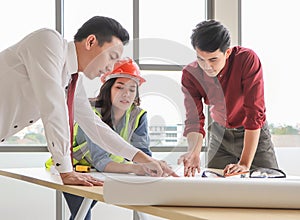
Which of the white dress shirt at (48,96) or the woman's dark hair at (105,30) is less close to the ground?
the woman's dark hair at (105,30)

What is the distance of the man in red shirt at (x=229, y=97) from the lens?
1.91 meters

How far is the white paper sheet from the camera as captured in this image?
108 centimetres

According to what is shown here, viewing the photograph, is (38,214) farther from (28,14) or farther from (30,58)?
(30,58)

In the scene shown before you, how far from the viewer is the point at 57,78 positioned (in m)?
1.77

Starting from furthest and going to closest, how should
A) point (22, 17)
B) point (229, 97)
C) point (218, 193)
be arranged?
point (22, 17), point (229, 97), point (218, 193)

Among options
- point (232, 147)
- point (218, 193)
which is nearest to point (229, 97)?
point (232, 147)

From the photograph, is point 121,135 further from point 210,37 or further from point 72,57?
point 210,37

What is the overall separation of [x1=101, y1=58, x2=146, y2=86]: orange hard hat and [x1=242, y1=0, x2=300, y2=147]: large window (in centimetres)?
245

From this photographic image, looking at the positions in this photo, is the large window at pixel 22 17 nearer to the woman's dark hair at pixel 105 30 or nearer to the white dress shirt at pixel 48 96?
the white dress shirt at pixel 48 96

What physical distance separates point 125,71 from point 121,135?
31 centimetres

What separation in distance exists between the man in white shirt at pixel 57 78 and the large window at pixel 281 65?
2174 millimetres

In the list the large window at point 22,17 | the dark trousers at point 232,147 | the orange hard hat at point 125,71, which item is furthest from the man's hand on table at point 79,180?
the large window at point 22,17

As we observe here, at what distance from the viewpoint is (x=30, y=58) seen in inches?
70.6

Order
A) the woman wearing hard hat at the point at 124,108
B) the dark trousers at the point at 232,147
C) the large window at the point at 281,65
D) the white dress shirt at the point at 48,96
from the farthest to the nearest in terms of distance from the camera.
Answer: the large window at the point at 281,65
the dark trousers at the point at 232,147
the white dress shirt at the point at 48,96
the woman wearing hard hat at the point at 124,108
